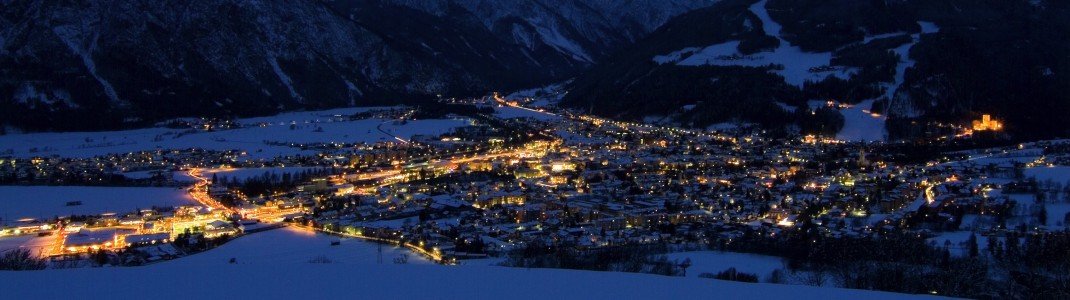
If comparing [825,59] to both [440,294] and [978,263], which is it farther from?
[440,294]

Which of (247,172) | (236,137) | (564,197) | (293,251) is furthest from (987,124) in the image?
(236,137)

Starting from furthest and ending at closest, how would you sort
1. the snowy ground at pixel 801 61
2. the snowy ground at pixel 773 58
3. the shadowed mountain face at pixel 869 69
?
the snowy ground at pixel 773 58 → the shadowed mountain face at pixel 869 69 → the snowy ground at pixel 801 61

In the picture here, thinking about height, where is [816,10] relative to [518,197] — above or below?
Result: above

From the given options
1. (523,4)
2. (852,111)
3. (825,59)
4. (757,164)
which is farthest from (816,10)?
(523,4)

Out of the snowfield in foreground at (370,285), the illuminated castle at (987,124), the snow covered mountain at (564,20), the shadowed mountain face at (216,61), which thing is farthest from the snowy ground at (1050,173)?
the snow covered mountain at (564,20)

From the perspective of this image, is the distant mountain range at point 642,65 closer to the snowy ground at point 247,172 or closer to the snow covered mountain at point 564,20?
the snowy ground at point 247,172

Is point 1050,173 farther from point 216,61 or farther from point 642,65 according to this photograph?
point 216,61

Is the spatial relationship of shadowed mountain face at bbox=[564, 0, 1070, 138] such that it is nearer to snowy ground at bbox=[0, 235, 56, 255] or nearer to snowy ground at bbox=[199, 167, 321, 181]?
snowy ground at bbox=[199, 167, 321, 181]
